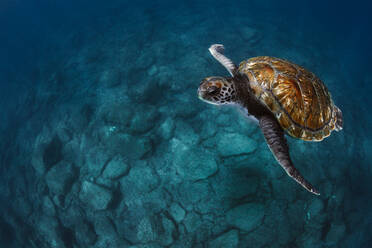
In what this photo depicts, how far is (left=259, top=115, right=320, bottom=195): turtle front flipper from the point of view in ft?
7.75

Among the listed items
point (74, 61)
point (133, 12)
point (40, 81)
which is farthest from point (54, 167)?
point (133, 12)

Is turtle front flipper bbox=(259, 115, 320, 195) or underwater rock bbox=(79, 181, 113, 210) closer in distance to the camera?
turtle front flipper bbox=(259, 115, 320, 195)

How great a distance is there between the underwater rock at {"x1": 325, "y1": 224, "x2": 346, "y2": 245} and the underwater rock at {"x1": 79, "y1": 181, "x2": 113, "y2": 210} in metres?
4.70

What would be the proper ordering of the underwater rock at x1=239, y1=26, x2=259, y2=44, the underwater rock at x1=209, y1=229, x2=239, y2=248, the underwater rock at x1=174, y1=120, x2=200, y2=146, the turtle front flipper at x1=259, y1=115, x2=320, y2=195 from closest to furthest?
the turtle front flipper at x1=259, y1=115, x2=320, y2=195, the underwater rock at x1=209, y1=229, x2=239, y2=248, the underwater rock at x1=174, y1=120, x2=200, y2=146, the underwater rock at x1=239, y1=26, x2=259, y2=44

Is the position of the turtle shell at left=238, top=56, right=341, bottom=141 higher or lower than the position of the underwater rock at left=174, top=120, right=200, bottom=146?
higher

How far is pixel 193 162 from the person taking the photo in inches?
163

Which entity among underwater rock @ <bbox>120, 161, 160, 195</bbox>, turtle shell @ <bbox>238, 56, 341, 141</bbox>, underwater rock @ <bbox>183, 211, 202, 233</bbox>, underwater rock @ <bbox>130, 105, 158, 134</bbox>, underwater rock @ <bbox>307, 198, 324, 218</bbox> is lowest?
underwater rock @ <bbox>307, 198, 324, 218</bbox>

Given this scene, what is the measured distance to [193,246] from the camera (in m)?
3.62

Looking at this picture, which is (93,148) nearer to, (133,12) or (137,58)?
(137,58)

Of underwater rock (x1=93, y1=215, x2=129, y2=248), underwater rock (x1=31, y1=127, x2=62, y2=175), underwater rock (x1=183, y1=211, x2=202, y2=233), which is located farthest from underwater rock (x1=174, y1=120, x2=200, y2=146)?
underwater rock (x1=31, y1=127, x2=62, y2=175)

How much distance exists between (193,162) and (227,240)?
151 centimetres

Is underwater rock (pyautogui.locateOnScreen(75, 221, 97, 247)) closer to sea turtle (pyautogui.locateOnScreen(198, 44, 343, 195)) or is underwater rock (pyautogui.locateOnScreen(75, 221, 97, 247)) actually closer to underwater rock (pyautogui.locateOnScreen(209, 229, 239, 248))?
underwater rock (pyautogui.locateOnScreen(209, 229, 239, 248))

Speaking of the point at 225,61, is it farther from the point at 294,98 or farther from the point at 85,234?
the point at 85,234

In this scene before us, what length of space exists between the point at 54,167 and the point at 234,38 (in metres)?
7.92
